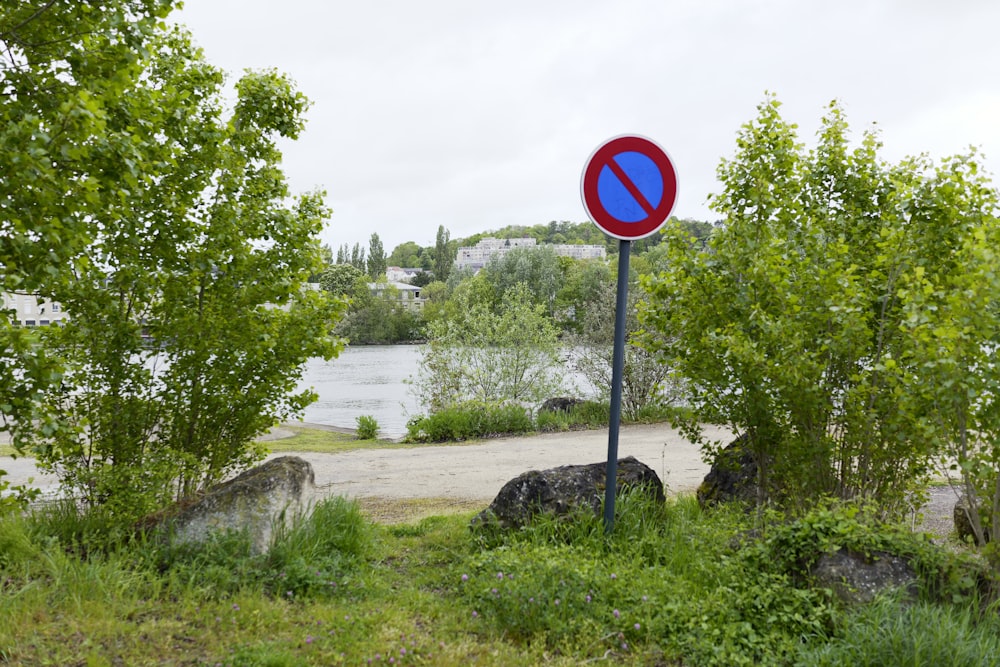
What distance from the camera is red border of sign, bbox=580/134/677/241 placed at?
16.4ft

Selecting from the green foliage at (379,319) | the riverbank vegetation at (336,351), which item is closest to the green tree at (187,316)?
the riverbank vegetation at (336,351)

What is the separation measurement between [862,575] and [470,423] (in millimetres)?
11492

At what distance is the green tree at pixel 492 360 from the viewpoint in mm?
16188

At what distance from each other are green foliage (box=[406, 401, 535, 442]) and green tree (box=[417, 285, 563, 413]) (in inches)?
22.6

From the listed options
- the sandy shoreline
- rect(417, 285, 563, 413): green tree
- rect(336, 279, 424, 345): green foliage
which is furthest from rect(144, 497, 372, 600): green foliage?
rect(336, 279, 424, 345): green foliage

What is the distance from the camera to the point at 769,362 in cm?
460

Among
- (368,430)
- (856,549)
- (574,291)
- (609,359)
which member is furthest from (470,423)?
(574,291)

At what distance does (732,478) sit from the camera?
6.11 meters

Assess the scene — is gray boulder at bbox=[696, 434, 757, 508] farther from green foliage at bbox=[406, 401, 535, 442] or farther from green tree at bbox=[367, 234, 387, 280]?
green tree at bbox=[367, 234, 387, 280]

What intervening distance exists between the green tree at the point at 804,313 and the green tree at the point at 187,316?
269cm

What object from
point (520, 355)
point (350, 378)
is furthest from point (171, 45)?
point (350, 378)

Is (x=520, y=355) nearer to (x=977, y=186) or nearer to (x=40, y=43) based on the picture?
(x=977, y=186)

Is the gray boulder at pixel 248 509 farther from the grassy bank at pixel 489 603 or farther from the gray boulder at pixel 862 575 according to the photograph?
the gray boulder at pixel 862 575

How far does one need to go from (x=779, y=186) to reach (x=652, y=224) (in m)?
1.17
